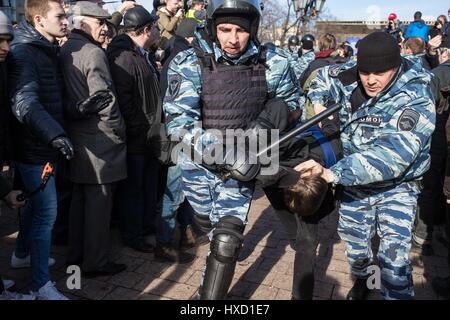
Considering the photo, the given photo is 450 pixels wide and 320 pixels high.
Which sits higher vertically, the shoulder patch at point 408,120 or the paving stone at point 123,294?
the shoulder patch at point 408,120

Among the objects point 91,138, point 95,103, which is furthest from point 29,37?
point 91,138

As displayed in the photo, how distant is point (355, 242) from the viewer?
2.93 m

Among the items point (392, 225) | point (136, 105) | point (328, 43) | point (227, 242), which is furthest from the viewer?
point (328, 43)

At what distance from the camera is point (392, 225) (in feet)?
8.70

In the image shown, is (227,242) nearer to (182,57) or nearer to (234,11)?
(182,57)

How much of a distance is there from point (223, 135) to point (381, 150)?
0.99 m

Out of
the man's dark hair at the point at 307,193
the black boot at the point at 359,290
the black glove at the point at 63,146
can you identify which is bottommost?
the black boot at the point at 359,290

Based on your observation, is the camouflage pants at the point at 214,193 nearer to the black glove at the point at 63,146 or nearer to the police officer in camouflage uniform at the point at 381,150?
the police officer in camouflage uniform at the point at 381,150

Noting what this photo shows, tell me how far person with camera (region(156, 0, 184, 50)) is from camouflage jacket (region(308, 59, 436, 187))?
3754mm

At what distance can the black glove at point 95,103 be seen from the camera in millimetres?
2963

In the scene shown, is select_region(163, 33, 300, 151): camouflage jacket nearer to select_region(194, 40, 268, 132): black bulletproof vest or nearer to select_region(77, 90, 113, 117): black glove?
select_region(194, 40, 268, 132): black bulletproof vest

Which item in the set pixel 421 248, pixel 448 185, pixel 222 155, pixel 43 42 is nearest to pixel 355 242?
pixel 448 185

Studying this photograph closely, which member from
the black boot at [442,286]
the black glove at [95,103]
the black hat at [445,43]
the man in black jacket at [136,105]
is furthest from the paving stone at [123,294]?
the black hat at [445,43]

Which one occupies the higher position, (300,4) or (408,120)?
(300,4)
